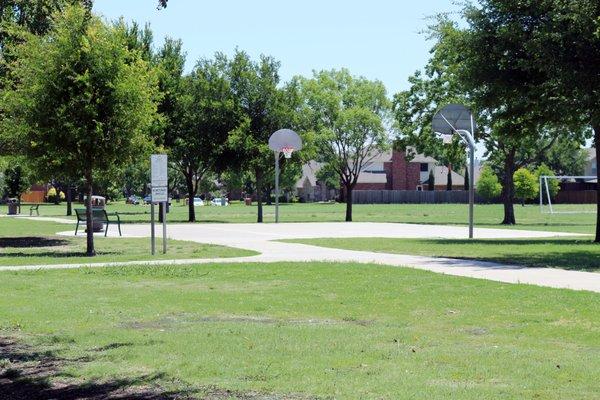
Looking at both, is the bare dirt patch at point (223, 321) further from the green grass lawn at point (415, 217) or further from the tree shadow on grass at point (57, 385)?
the green grass lawn at point (415, 217)

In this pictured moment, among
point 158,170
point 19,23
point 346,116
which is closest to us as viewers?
point 158,170

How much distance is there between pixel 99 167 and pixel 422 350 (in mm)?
16122

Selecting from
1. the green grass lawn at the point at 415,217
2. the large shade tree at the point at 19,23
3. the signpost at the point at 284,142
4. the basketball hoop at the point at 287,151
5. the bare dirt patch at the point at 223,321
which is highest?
the large shade tree at the point at 19,23

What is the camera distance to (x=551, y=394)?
22.1 feet

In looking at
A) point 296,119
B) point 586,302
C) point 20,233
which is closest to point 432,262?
point 586,302

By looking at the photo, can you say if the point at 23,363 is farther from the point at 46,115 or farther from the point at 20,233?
the point at 20,233

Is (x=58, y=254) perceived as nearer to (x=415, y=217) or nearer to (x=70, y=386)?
(x=70, y=386)

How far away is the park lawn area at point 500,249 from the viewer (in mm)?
19391

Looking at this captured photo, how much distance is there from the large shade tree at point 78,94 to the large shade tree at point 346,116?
3098 centimetres

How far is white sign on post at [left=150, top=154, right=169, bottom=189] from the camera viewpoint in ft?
72.4

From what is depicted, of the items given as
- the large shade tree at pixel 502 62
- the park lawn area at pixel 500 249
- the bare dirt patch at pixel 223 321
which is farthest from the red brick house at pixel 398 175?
the bare dirt patch at pixel 223 321

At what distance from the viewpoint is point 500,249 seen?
78.4 feet

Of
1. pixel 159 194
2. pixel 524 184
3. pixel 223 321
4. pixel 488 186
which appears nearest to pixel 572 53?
pixel 159 194

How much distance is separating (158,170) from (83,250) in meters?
3.84
